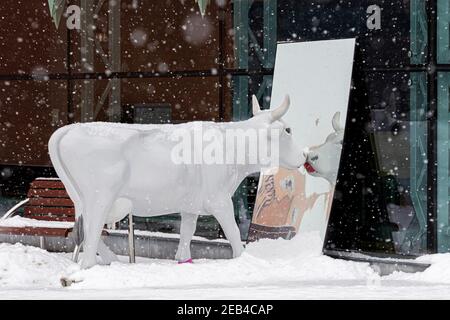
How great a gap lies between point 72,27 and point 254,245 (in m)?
4.40

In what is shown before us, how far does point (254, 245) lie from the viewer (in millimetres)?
8555

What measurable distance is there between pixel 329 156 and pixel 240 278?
1.53 m

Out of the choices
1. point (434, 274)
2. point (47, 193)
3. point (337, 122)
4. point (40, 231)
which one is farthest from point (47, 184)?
point (434, 274)

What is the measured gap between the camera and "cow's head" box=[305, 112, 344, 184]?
27.0 feet

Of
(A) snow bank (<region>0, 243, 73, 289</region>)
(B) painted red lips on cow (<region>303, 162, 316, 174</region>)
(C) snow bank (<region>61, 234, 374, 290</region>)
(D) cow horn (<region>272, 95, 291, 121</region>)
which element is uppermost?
(D) cow horn (<region>272, 95, 291, 121</region>)

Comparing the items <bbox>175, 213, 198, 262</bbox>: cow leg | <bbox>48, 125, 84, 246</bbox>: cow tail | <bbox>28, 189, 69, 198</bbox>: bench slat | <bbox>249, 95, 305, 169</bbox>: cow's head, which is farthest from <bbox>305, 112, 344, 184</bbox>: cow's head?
<bbox>28, 189, 69, 198</bbox>: bench slat

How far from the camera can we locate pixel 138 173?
7480mm

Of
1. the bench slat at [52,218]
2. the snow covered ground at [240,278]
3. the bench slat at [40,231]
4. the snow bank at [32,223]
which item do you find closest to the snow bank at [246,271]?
the snow covered ground at [240,278]

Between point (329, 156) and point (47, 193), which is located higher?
point (329, 156)

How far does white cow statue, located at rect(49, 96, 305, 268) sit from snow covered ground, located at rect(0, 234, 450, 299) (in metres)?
0.32

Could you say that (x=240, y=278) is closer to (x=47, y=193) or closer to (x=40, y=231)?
(x=40, y=231)

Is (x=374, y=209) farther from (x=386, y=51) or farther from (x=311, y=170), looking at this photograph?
(x=386, y=51)

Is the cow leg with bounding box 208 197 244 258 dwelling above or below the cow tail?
below

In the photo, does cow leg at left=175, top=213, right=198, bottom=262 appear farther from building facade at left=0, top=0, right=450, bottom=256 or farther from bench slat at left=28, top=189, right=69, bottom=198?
bench slat at left=28, top=189, right=69, bottom=198
